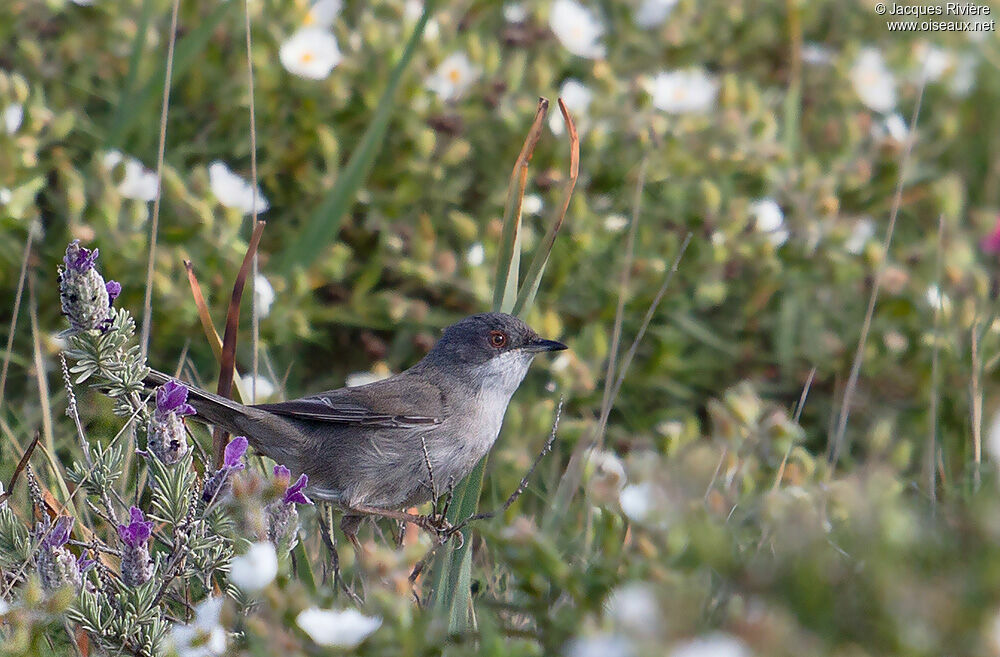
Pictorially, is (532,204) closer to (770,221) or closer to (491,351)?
(491,351)

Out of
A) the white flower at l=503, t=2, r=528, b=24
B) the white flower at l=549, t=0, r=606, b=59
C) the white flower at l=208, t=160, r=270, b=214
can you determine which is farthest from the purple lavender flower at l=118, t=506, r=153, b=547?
the white flower at l=503, t=2, r=528, b=24

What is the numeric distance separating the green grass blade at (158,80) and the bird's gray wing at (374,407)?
4.62ft

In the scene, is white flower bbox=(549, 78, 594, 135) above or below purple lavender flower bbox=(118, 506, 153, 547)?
above

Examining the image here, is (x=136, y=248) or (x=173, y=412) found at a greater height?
(x=173, y=412)

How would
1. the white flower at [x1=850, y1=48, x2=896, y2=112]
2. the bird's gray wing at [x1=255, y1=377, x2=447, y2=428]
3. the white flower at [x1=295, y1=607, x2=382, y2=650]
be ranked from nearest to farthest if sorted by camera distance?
1. the white flower at [x1=295, y1=607, x2=382, y2=650]
2. the bird's gray wing at [x1=255, y1=377, x2=447, y2=428]
3. the white flower at [x1=850, y1=48, x2=896, y2=112]

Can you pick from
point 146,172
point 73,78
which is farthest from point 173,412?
point 73,78

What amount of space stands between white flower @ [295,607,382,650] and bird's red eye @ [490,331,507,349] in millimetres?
2103

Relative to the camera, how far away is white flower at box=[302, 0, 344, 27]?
15.6 ft

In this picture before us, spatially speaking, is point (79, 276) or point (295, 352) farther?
point (295, 352)

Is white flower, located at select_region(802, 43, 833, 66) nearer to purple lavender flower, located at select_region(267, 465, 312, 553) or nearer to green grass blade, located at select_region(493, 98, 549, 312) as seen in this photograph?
green grass blade, located at select_region(493, 98, 549, 312)

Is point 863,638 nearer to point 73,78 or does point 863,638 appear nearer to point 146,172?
point 146,172

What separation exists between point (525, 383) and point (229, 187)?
1466mm

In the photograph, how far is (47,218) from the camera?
15.8 feet

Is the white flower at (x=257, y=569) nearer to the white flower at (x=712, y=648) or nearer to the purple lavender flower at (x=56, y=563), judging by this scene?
the purple lavender flower at (x=56, y=563)
